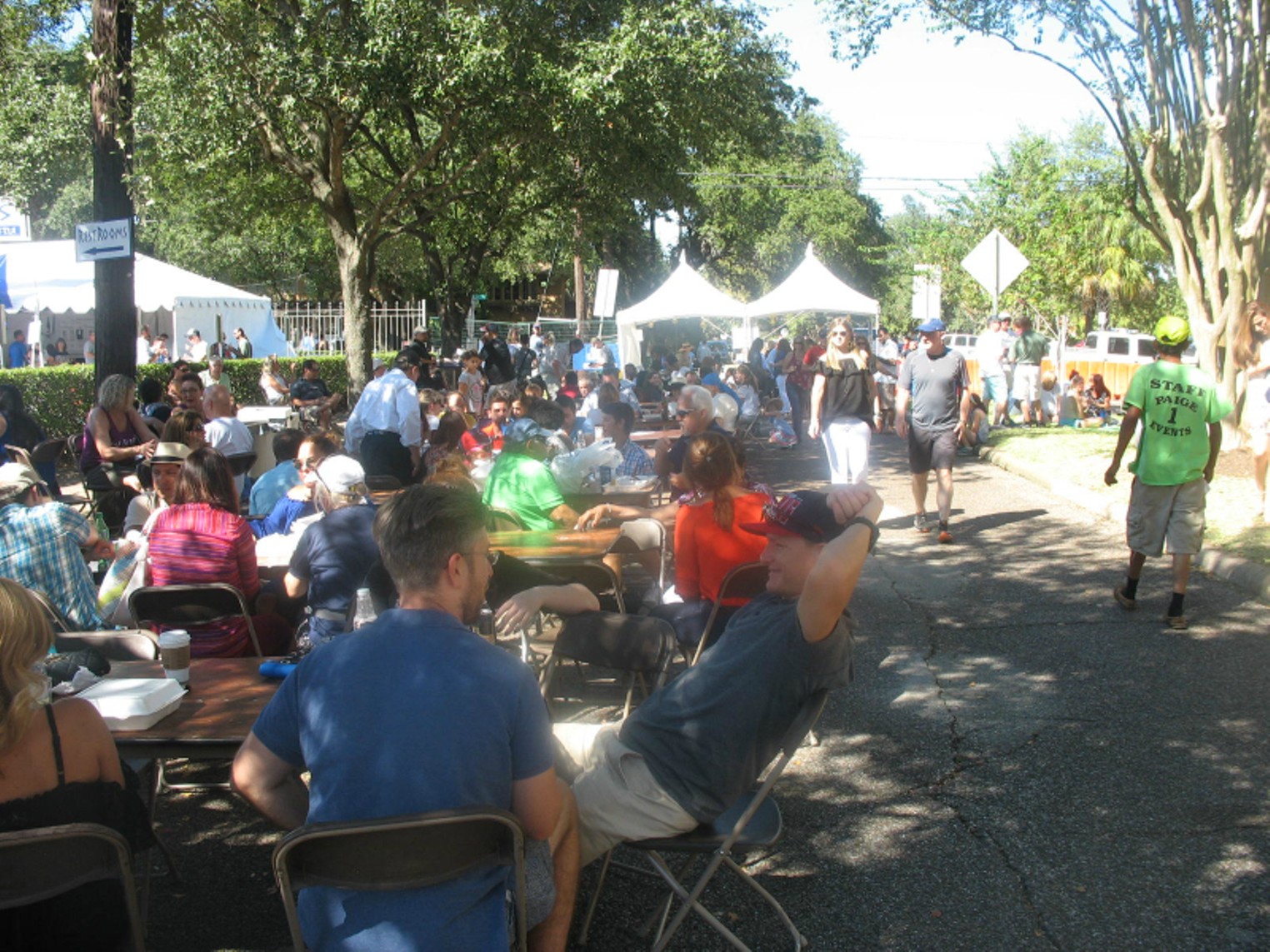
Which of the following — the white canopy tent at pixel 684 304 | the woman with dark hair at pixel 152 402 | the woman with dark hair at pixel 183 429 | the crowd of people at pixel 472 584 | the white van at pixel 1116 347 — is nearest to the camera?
the crowd of people at pixel 472 584

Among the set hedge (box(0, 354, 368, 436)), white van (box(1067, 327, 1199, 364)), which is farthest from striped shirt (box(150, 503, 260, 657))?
white van (box(1067, 327, 1199, 364))

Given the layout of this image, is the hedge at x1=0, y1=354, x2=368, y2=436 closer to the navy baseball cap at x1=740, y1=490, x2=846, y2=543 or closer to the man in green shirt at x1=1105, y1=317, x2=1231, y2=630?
the man in green shirt at x1=1105, y1=317, x2=1231, y2=630

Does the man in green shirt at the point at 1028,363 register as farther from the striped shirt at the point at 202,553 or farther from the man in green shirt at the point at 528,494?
the striped shirt at the point at 202,553

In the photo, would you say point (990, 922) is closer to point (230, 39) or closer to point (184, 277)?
point (230, 39)

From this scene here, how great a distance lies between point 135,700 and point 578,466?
4524 millimetres

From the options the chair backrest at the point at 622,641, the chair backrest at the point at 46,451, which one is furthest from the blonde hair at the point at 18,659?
the chair backrest at the point at 46,451

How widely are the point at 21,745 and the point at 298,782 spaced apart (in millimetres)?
610

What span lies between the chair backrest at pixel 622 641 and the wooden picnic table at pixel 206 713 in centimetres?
102

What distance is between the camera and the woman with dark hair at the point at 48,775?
254cm

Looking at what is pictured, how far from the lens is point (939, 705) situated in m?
5.68

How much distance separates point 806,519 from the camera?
328cm

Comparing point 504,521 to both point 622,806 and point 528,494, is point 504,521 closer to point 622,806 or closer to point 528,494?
point 528,494

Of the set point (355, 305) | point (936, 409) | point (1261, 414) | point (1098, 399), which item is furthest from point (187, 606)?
point (1098, 399)

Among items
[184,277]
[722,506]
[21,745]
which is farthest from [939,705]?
[184,277]
